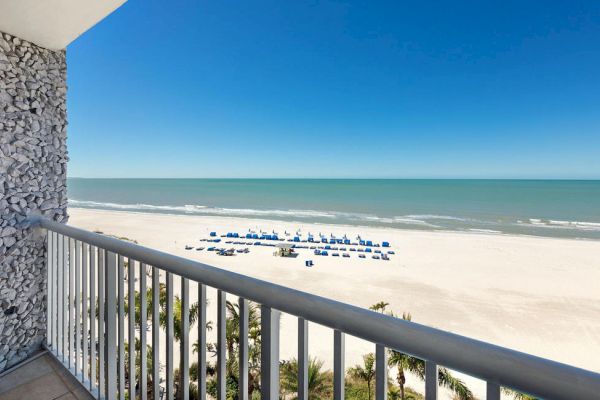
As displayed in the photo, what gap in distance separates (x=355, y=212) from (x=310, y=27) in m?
13.0

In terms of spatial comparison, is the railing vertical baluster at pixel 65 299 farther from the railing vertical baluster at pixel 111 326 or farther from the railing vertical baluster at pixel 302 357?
the railing vertical baluster at pixel 302 357

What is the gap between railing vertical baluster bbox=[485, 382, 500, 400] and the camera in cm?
47

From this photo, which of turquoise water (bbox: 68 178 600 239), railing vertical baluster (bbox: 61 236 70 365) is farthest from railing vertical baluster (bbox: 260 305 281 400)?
turquoise water (bbox: 68 178 600 239)

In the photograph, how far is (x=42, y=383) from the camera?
1732 mm

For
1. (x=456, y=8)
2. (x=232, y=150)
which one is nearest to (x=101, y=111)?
(x=232, y=150)

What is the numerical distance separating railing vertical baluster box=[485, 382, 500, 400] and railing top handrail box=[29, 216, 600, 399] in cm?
1

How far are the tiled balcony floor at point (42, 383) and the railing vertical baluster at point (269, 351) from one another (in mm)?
1347

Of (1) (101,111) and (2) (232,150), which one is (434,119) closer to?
(2) (232,150)

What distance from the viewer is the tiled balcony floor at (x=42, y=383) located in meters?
1.62

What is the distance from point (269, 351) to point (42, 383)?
5.96ft

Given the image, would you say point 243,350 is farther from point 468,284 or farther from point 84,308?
point 468,284

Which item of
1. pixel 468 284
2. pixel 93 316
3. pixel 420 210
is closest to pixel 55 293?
pixel 93 316

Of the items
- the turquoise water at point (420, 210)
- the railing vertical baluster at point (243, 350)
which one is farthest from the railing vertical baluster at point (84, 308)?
the turquoise water at point (420, 210)

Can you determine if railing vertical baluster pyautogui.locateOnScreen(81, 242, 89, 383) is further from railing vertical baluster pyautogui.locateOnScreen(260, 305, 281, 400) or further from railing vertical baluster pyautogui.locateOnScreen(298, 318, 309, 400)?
railing vertical baluster pyautogui.locateOnScreen(298, 318, 309, 400)
